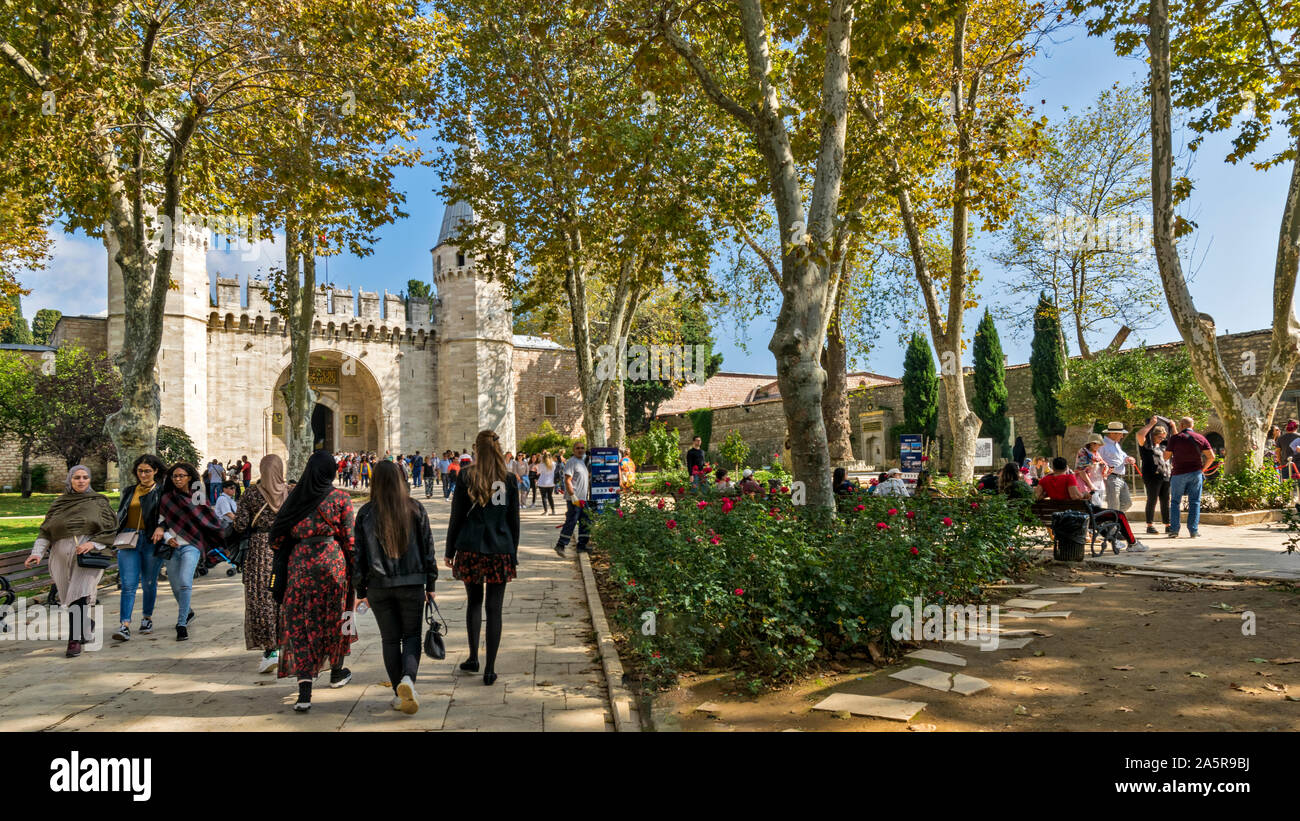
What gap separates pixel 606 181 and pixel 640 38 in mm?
5215

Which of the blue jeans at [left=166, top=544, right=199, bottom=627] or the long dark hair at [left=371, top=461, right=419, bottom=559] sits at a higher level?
the long dark hair at [left=371, top=461, right=419, bottom=559]

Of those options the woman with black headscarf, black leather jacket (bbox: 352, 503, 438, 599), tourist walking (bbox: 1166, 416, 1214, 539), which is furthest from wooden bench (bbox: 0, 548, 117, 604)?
tourist walking (bbox: 1166, 416, 1214, 539)

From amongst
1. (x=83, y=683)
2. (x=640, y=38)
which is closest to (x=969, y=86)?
(x=640, y=38)

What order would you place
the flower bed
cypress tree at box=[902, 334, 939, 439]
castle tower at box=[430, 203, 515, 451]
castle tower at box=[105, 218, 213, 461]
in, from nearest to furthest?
1. the flower bed
2. castle tower at box=[105, 218, 213, 461]
3. cypress tree at box=[902, 334, 939, 439]
4. castle tower at box=[430, 203, 515, 451]

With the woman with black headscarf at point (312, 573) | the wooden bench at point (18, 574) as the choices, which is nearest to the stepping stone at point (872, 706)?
the woman with black headscarf at point (312, 573)

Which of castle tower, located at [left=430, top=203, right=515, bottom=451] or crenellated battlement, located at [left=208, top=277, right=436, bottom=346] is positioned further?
castle tower, located at [left=430, top=203, right=515, bottom=451]

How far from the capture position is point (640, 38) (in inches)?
323

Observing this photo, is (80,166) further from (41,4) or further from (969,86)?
(969,86)

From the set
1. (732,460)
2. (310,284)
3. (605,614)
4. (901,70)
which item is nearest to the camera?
(605,614)

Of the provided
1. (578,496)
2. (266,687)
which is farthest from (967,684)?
(578,496)

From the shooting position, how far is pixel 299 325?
49.2ft

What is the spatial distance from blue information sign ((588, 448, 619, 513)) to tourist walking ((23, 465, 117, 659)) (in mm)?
6439

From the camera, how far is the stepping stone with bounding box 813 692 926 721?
3902 millimetres

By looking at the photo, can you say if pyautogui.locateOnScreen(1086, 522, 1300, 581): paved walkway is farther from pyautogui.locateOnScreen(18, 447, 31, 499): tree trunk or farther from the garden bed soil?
pyautogui.locateOnScreen(18, 447, 31, 499): tree trunk
